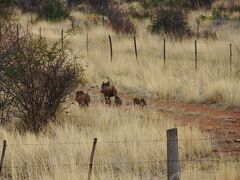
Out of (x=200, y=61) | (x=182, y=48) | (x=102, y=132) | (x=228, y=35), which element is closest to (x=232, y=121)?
(x=102, y=132)

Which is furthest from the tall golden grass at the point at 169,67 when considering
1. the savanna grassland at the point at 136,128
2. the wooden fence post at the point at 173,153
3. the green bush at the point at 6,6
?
the green bush at the point at 6,6

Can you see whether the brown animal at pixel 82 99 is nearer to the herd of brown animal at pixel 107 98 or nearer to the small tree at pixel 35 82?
the herd of brown animal at pixel 107 98

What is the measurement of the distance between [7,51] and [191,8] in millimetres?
25522

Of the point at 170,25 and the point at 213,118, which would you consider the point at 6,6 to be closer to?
the point at 170,25

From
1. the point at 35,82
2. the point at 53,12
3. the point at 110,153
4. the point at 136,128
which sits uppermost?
the point at 53,12

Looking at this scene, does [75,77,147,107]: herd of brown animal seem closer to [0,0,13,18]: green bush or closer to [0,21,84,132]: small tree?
[0,21,84,132]: small tree

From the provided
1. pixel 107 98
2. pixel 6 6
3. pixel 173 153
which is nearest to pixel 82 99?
pixel 107 98

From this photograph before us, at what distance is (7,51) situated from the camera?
10750 millimetres

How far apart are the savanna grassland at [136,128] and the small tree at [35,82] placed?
292mm

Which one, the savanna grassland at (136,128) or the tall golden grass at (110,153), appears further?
the savanna grassland at (136,128)

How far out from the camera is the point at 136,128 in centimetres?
921

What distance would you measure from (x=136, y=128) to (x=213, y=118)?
296 centimetres

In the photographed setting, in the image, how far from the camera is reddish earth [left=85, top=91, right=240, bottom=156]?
9555 millimetres

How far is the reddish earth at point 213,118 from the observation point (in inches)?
376
